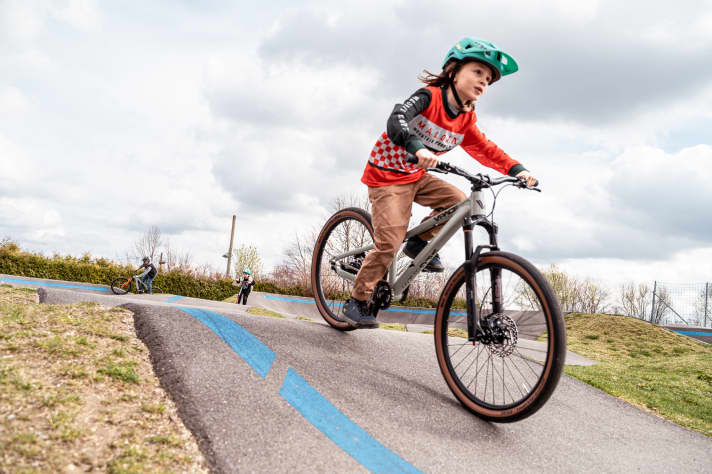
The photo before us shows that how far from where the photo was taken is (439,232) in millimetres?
3803

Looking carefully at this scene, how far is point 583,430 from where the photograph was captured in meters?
3.91

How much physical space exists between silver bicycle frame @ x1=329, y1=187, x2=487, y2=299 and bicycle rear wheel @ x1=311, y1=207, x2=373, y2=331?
343 millimetres

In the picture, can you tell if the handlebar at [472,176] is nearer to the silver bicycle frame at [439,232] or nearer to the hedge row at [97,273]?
the silver bicycle frame at [439,232]

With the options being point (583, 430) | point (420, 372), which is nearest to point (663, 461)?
point (583, 430)

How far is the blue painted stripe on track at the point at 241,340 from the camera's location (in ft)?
10.8

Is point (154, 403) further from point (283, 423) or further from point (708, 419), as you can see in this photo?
point (708, 419)

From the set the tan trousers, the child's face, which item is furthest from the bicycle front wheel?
the child's face

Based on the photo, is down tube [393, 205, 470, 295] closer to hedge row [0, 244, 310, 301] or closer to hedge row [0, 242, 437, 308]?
hedge row [0, 242, 437, 308]

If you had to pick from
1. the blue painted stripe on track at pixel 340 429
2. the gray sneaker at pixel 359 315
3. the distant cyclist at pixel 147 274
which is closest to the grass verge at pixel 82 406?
the blue painted stripe on track at pixel 340 429

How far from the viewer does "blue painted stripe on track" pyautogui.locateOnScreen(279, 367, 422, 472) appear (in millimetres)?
2539

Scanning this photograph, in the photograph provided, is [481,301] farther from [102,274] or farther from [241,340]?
[102,274]

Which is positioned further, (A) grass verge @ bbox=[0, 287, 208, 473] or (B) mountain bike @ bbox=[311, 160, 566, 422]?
(B) mountain bike @ bbox=[311, 160, 566, 422]

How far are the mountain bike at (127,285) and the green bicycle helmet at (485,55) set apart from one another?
65.8ft

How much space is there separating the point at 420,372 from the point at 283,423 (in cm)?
184
